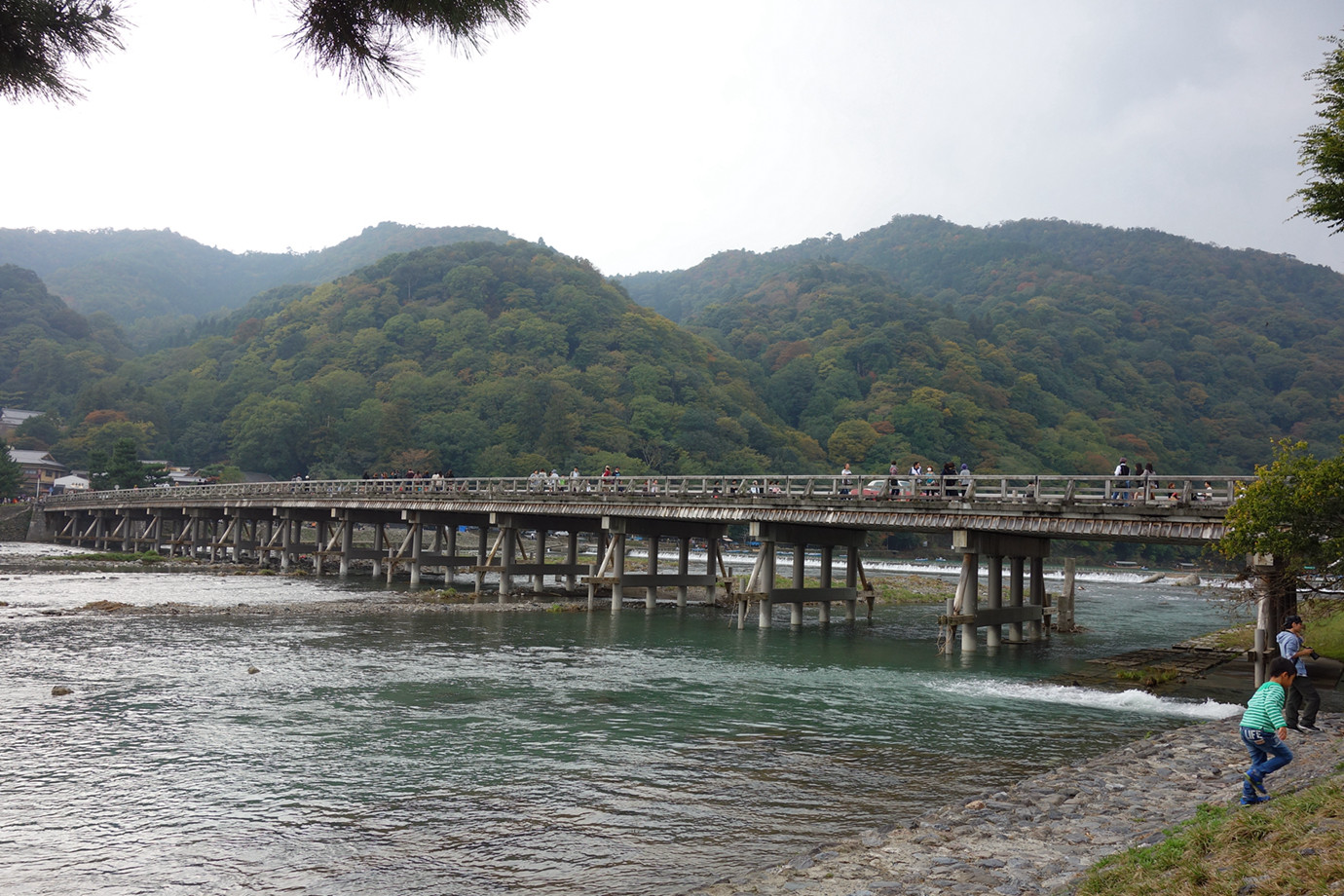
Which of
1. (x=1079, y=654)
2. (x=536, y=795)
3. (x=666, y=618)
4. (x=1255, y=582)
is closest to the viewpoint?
(x=536, y=795)

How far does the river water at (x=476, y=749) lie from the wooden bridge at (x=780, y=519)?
3364 millimetres

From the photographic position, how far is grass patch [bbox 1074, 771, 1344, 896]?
5492mm

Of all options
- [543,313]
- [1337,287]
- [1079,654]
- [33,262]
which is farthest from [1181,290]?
[33,262]

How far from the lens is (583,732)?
14.2m

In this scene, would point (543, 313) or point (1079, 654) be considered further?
point (543, 313)

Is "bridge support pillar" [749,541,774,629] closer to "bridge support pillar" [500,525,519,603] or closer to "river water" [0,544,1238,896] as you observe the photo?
"river water" [0,544,1238,896]

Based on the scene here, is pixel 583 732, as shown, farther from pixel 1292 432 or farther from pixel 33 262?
pixel 33 262

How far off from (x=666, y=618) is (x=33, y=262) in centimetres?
21008

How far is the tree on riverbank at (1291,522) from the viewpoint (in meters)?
15.2

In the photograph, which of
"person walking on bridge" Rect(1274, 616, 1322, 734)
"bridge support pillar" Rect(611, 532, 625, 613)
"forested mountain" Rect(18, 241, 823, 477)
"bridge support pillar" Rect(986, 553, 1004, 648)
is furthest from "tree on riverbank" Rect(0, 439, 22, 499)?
"person walking on bridge" Rect(1274, 616, 1322, 734)

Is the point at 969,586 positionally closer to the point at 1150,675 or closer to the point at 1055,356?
the point at 1150,675

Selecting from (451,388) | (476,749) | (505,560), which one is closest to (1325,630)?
(476,749)

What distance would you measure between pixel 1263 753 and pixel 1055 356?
124125 mm

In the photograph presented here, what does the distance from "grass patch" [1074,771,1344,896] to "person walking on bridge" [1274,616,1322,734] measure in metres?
4.07
